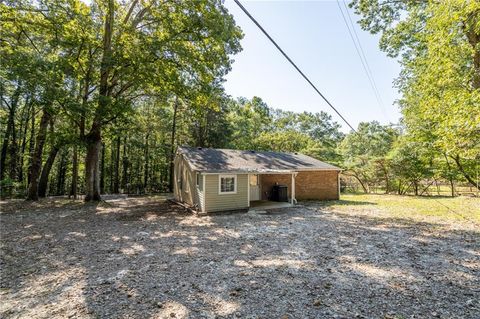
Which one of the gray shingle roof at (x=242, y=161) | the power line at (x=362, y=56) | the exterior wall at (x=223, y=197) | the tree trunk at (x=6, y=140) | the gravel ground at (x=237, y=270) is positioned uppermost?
the power line at (x=362, y=56)

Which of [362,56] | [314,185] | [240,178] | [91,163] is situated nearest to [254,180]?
[240,178]

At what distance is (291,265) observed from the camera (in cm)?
488

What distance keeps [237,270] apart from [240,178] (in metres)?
6.85

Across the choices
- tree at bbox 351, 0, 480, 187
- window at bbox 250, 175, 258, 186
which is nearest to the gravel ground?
tree at bbox 351, 0, 480, 187

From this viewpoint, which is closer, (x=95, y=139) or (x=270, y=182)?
(x=95, y=139)

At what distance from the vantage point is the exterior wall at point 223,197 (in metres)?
10.4

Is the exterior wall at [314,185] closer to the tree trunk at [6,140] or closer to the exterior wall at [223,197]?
the exterior wall at [223,197]

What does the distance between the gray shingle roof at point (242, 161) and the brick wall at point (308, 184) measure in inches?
24.8

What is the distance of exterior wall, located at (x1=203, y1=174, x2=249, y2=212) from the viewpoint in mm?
10438

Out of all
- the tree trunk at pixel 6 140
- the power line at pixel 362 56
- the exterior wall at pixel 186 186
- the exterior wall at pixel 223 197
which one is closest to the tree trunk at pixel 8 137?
the tree trunk at pixel 6 140

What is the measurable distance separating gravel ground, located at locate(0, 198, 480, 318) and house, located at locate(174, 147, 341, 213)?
7.99 feet

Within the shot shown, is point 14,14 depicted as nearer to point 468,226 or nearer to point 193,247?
point 193,247

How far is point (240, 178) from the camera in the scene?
447 inches

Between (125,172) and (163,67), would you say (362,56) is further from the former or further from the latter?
(125,172)
